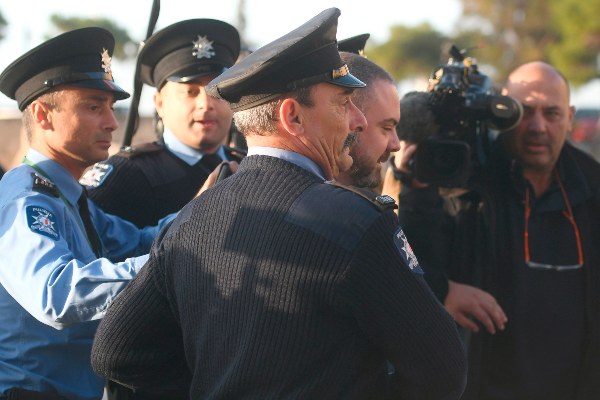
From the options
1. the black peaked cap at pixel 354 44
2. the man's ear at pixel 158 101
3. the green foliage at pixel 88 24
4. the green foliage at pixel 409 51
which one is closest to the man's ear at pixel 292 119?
the black peaked cap at pixel 354 44

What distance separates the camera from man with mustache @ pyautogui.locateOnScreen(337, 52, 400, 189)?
9.52ft

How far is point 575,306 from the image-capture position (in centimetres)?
369

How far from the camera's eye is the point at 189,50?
12.2 feet

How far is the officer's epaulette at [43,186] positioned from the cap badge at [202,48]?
3.69 feet

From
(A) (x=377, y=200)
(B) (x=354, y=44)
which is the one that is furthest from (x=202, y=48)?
(A) (x=377, y=200)

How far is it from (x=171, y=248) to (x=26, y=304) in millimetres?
554

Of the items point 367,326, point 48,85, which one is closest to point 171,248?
point 367,326

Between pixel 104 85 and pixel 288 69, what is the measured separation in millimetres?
1054

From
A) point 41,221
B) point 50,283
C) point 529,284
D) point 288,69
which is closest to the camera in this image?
point 288,69

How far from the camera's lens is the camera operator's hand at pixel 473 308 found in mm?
3432

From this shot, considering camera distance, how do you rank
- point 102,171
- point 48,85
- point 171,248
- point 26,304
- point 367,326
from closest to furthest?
point 367,326 → point 171,248 → point 26,304 → point 48,85 → point 102,171

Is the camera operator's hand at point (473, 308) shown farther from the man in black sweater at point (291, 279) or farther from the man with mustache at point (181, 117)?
the man in black sweater at point (291, 279)

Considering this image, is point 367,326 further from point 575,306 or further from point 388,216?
point 575,306

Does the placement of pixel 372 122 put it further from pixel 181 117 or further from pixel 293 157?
pixel 181 117
